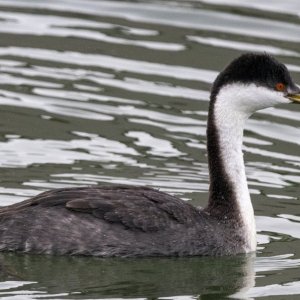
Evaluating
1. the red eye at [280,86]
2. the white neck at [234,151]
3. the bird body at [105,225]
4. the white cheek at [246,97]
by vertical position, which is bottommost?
the bird body at [105,225]

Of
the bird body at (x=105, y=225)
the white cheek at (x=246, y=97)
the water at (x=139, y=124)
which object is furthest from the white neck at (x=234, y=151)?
the bird body at (x=105, y=225)

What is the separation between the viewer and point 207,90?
19.7 m

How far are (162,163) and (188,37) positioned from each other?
529 cm

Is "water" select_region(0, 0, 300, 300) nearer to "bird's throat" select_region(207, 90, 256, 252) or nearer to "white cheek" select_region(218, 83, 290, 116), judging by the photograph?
"bird's throat" select_region(207, 90, 256, 252)

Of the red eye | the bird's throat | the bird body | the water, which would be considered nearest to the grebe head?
the red eye

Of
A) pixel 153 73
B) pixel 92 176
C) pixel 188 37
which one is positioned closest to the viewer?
pixel 92 176

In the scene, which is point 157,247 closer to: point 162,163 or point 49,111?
point 162,163

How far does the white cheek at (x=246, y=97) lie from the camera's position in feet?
45.6

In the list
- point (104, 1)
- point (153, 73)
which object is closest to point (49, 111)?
point (153, 73)

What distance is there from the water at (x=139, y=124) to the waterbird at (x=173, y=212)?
16 cm

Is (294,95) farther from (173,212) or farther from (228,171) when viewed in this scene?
(173,212)

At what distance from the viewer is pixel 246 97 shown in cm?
1396

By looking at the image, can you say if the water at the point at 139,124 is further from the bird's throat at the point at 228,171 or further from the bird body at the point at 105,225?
the bird's throat at the point at 228,171

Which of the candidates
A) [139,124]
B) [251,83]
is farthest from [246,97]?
[139,124]
